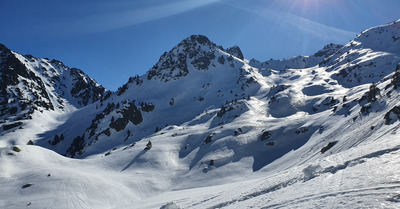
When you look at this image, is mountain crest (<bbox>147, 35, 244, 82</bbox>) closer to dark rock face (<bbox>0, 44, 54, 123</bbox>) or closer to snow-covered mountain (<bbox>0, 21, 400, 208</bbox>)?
snow-covered mountain (<bbox>0, 21, 400, 208</bbox>)

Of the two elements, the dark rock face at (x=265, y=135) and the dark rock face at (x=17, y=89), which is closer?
the dark rock face at (x=265, y=135)

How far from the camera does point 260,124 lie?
75.2 meters

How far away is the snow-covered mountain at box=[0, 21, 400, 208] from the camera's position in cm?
1658

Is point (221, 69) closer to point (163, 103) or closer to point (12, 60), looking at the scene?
point (163, 103)

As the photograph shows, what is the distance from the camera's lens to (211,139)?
69938 millimetres

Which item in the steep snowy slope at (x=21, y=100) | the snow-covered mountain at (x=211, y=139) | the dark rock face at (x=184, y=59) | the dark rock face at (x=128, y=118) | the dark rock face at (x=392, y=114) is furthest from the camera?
the dark rock face at (x=184, y=59)

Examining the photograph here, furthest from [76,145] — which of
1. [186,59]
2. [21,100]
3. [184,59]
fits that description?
[186,59]

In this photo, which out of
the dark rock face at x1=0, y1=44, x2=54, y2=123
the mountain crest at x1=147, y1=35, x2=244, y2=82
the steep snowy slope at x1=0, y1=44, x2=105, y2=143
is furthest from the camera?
the mountain crest at x1=147, y1=35, x2=244, y2=82

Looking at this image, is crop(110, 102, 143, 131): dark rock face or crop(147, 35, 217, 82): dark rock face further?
crop(147, 35, 217, 82): dark rock face

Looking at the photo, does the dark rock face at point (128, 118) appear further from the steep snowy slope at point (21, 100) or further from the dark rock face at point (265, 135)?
the dark rock face at point (265, 135)

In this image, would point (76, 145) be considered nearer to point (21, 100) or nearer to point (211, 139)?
point (211, 139)

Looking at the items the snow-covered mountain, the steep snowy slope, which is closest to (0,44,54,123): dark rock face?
the steep snowy slope

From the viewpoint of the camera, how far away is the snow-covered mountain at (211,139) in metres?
16.6

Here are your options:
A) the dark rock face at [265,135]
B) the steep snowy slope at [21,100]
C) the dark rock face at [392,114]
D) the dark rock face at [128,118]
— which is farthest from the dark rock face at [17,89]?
the dark rock face at [392,114]
